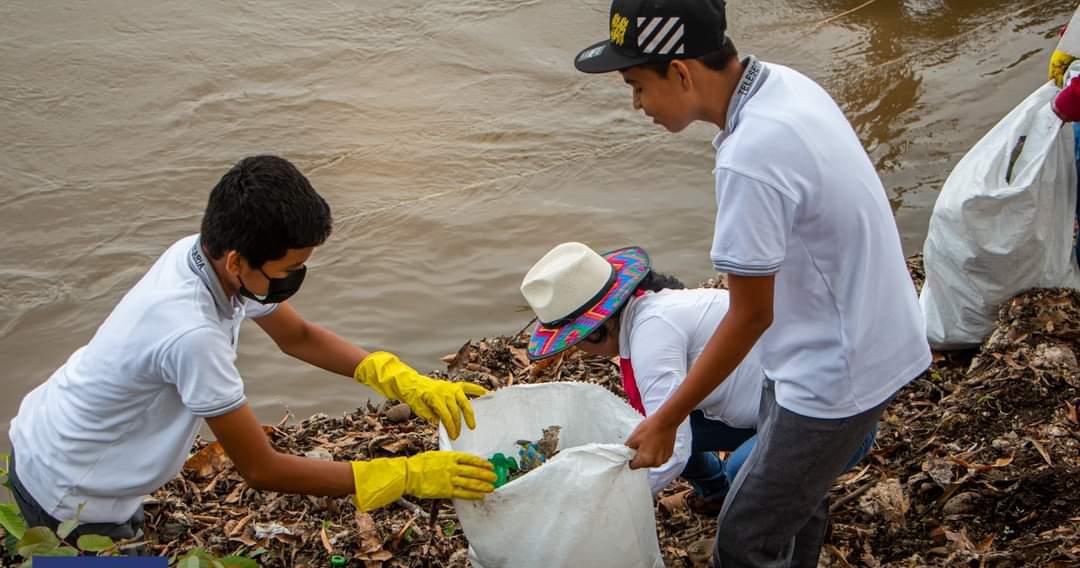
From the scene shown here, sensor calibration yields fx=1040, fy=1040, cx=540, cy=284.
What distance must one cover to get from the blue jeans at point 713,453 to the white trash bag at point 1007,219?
1.35 metres

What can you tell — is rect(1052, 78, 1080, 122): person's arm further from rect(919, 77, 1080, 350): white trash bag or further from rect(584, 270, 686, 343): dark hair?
rect(584, 270, 686, 343): dark hair

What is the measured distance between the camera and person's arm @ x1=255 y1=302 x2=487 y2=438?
10.0 feet

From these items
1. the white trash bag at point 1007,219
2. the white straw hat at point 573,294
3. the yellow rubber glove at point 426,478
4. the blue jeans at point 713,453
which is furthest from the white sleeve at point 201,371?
the white trash bag at point 1007,219

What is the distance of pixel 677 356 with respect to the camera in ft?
9.63

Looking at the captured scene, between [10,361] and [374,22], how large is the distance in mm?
4906

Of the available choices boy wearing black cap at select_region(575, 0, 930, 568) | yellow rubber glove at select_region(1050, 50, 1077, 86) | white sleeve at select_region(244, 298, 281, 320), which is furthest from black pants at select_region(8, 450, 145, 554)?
yellow rubber glove at select_region(1050, 50, 1077, 86)

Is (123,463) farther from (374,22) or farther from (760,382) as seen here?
(374,22)

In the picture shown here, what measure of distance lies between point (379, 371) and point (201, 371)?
2.74ft

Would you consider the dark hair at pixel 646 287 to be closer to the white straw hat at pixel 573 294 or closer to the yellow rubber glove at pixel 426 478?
the white straw hat at pixel 573 294

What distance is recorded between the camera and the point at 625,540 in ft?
9.14

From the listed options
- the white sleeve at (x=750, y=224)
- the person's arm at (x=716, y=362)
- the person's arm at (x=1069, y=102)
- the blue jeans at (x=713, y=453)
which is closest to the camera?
the white sleeve at (x=750, y=224)

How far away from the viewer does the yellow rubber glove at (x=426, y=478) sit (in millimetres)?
2732

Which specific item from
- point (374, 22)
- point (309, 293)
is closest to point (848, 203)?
point (309, 293)

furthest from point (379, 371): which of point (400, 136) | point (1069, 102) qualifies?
point (400, 136)
